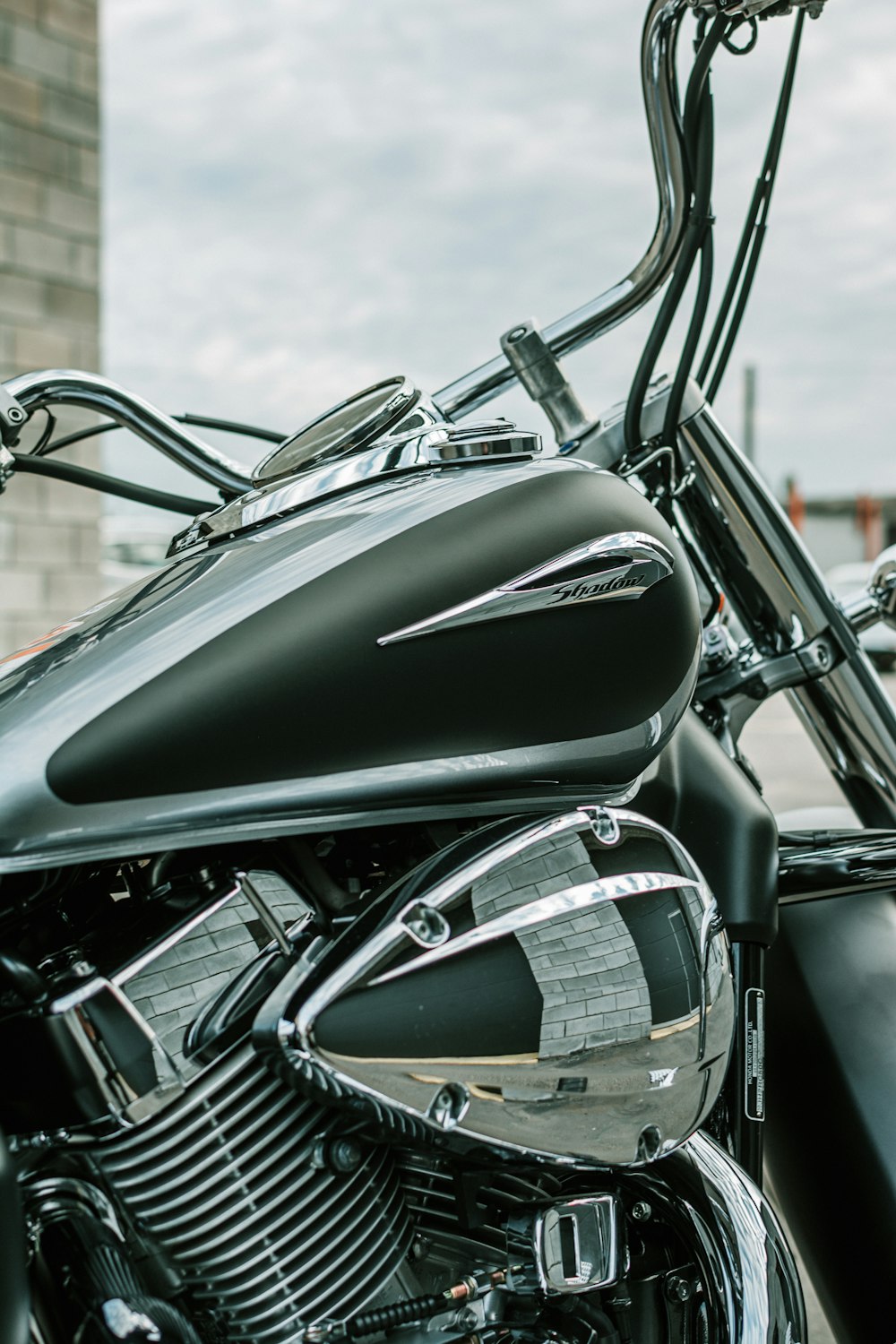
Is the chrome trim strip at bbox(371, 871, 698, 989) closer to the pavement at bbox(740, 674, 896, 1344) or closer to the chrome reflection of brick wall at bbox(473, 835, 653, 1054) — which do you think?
the chrome reflection of brick wall at bbox(473, 835, 653, 1054)

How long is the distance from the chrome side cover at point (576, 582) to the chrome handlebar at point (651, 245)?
1.15 ft

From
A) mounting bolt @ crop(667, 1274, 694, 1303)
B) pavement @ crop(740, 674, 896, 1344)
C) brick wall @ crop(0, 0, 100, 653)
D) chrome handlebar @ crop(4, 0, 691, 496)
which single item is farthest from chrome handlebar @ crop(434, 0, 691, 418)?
brick wall @ crop(0, 0, 100, 653)

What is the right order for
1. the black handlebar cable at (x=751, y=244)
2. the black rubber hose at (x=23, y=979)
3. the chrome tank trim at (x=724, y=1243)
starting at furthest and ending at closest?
the black handlebar cable at (x=751, y=244), the chrome tank trim at (x=724, y=1243), the black rubber hose at (x=23, y=979)

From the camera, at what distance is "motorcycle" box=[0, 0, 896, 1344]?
0.77 meters

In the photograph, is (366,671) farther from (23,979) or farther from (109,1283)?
(109,1283)

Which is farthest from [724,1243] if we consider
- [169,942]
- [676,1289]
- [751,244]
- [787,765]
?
[787,765]

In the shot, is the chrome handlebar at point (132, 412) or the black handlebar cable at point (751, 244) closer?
the chrome handlebar at point (132, 412)

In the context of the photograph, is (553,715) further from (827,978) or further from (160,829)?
(827,978)

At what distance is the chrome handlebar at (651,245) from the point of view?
116 centimetres

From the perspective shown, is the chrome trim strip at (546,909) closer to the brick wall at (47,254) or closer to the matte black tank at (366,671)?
the matte black tank at (366,671)

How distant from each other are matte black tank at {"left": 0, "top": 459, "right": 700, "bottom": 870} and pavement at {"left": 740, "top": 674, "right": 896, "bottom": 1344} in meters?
3.87

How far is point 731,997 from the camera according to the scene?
3.28 feet

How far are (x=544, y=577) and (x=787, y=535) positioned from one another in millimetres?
520

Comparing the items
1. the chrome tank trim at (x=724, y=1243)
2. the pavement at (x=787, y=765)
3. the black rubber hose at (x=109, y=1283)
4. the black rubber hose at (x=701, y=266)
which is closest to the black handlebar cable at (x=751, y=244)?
the black rubber hose at (x=701, y=266)
